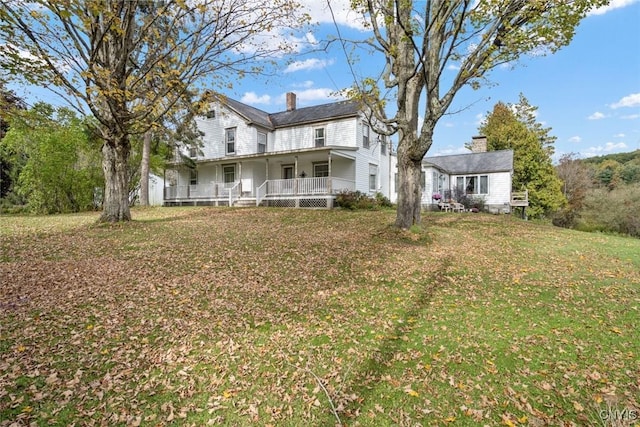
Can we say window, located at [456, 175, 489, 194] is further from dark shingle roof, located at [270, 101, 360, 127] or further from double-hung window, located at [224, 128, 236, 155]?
double-hung window, located at [224, 128, 236, 155]

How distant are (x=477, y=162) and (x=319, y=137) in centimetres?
1549

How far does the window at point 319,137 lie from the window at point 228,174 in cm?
601

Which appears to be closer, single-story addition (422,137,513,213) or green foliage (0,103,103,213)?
green foliage (0,103,103,213)

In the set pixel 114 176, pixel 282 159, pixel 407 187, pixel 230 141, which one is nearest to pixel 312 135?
pixel 282 159

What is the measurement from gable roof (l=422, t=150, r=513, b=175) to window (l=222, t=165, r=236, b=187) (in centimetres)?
1433

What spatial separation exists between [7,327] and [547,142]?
4921cm

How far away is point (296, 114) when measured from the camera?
2359 centimetres

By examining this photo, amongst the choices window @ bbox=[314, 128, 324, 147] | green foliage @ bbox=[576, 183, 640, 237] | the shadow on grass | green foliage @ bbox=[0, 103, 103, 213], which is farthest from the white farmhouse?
the shadow on grass

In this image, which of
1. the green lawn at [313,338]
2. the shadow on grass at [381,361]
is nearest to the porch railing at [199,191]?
the green lawn at [313,338]

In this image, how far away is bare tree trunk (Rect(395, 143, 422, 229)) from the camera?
9.96 meters

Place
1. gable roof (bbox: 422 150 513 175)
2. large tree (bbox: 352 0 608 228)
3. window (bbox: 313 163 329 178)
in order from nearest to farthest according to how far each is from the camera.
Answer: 1. large tree (bbox: 352 0 608 228)
2. window (bbox: 313 163 329 178)
3. gable roof (bbox: 422 150 513 175)

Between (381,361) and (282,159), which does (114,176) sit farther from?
(381,361)

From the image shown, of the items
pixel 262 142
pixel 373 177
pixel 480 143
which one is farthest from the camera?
pixel 480 143

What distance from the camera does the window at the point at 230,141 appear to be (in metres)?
22.7
